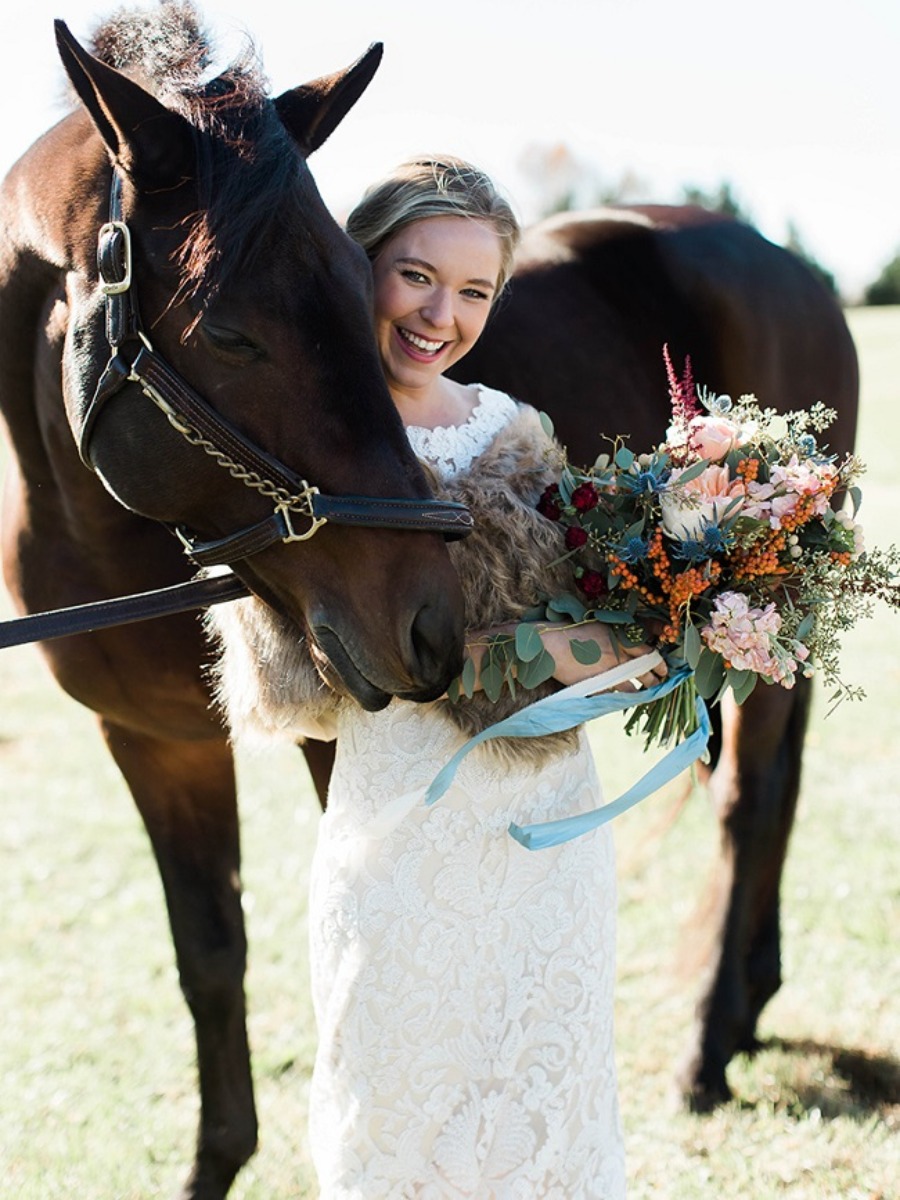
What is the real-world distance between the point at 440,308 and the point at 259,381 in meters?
0.42

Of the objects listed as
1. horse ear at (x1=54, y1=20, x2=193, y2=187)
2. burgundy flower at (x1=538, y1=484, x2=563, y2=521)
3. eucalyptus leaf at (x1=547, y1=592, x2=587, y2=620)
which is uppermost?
horse ear at (x1=54, y1=20, x2=193, y2=187)

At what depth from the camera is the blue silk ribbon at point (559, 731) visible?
1.80 metres

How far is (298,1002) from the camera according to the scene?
370 cm

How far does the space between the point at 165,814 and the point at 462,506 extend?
143cm

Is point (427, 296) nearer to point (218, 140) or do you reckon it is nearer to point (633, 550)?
point (218, 140)

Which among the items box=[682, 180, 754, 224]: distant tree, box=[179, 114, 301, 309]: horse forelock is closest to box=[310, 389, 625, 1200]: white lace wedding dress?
box=[179, 114, 301, 309]: horse forelock

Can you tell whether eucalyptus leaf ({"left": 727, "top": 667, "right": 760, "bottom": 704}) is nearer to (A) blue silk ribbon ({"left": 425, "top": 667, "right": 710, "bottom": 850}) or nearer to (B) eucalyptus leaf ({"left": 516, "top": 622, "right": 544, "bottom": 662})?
(A) blue silk ribbon ({"left": 425, "top": 667, "right": 710, "bottom": 850})

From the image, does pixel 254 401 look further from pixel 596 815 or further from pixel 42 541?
pixel 42 541

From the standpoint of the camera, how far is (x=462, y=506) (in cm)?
175

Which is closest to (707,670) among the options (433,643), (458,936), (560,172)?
(433,643)

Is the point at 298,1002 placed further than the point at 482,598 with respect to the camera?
Yes

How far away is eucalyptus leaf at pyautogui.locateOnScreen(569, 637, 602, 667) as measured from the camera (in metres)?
1.85

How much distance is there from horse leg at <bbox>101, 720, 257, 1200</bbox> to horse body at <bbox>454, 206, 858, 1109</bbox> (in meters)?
1.22

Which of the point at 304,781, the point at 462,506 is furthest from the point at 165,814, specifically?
the point at 304,781
